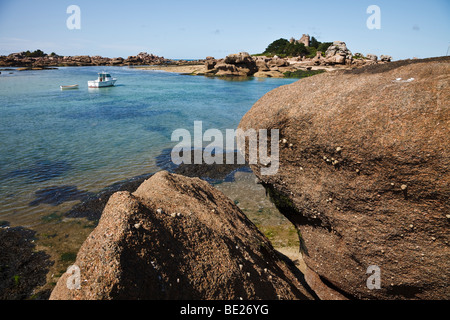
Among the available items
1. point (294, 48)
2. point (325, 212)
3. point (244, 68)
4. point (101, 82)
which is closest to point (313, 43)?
point (294, 48)

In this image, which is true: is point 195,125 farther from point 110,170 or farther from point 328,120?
point 328,120

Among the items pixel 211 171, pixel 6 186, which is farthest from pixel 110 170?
pixel 211 171

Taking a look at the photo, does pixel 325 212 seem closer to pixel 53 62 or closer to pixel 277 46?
pixel 277 46

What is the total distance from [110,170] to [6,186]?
4285 millimetres

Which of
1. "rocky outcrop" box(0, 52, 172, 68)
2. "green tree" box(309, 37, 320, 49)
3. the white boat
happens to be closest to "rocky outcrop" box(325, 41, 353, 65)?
"green tree" box(309, 37, 320, 49)

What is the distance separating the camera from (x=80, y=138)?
18969mm

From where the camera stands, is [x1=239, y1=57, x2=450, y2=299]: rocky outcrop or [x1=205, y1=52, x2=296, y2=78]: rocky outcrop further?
[x1=205, y1=52, x2=296, y2=78]: rocky outcrop

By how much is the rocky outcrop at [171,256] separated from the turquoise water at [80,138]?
25.1 ft

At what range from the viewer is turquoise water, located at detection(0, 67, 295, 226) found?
11602 millimetres

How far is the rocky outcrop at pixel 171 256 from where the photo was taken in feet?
9.05

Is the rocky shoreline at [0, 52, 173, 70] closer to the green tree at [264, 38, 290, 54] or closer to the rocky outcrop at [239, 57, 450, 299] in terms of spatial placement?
the green tree at [264, 38, 290, 54]

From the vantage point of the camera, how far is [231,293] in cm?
349

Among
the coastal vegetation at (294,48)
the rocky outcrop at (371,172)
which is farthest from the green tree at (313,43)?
the rocky outcrop at (371,172)

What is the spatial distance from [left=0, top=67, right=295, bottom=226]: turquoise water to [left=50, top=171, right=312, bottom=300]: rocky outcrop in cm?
765
